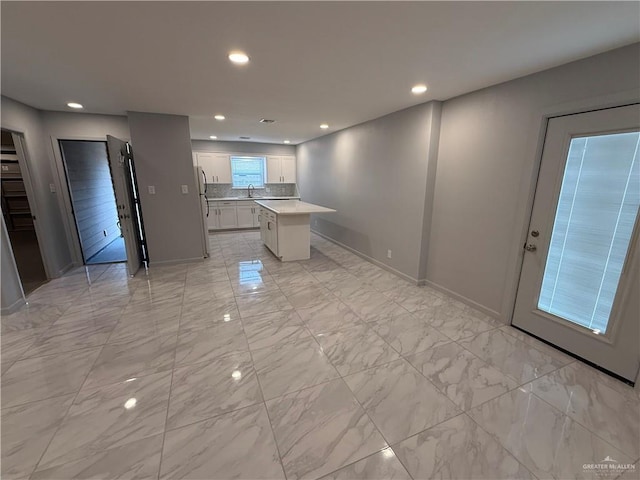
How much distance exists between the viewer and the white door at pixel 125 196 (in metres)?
3.50

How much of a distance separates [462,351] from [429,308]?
763 millimetres

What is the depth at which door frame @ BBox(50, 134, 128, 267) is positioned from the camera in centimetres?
396

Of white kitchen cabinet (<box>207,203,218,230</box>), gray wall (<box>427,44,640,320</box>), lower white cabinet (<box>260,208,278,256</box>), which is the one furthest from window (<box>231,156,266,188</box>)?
gray wall (<box>427,44,640,320</box>)

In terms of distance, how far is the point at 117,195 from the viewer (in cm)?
365

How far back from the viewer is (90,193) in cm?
540

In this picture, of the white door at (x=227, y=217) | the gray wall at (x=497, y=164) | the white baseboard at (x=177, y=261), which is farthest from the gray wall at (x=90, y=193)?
the gray wall at (x=497, y=164)

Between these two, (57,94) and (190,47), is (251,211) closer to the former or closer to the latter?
(57,94)

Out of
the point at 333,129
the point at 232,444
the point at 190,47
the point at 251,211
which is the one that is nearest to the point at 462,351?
the point at 232,444

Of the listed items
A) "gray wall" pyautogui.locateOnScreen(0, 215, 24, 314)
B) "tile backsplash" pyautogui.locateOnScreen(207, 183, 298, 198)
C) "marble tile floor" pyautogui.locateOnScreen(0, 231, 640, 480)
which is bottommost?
"marble tile floor" pyautogui.locateOnScreen(0, 231, 640, 480)

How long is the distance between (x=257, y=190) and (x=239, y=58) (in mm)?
5867

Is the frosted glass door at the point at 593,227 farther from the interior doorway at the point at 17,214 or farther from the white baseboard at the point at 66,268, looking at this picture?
the interior doorway at the point at 17,214

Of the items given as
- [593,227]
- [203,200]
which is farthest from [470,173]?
[203,200]

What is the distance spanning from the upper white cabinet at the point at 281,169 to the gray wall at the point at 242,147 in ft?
0.49

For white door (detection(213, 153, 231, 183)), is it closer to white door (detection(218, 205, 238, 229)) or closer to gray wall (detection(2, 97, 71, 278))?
white door (detection(218, 205, 238, 229))
